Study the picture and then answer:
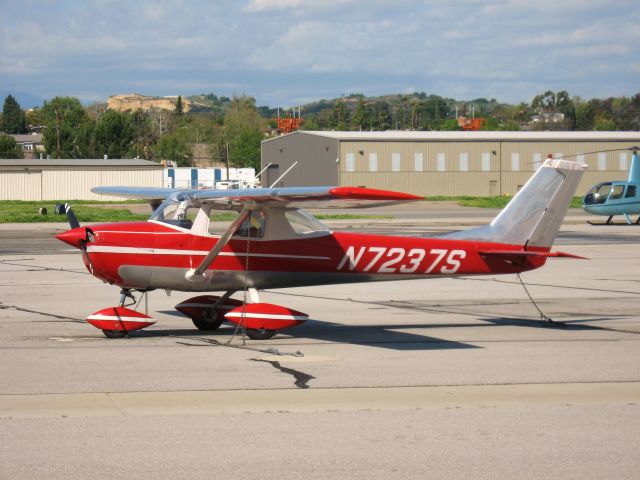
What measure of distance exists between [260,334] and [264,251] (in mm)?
1079

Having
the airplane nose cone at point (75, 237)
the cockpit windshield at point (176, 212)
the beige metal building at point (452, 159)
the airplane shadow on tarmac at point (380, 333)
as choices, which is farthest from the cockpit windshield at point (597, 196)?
the airplane nose cone at point (75, 237)

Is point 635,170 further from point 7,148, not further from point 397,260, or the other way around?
point 7,148

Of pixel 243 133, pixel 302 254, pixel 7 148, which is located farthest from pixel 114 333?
pixel 7 148

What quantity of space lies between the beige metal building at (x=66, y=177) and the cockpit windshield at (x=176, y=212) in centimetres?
6086

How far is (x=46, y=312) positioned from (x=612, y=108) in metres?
162

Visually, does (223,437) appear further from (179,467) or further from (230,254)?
(230,254)

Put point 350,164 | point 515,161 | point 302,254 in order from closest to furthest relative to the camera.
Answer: point 302,254 < point 350,164 < point 515,161

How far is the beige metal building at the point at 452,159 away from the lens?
71.7 metres

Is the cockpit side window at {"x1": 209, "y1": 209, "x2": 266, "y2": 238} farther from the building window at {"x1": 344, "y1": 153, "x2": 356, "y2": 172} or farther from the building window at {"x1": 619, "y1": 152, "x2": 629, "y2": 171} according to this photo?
the building window at {"x1": 619, "y1": 152, "x2": 629, "y2": 171}

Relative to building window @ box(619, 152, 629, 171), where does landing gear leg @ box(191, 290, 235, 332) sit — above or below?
below

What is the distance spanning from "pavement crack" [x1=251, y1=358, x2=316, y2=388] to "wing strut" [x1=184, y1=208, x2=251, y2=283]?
1809 millimetres

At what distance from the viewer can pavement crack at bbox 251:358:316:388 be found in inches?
356

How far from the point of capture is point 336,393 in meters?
8.59

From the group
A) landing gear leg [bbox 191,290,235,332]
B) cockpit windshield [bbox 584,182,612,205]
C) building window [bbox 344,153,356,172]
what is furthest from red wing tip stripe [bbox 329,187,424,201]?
building window [bbox 344,153,356,172]
